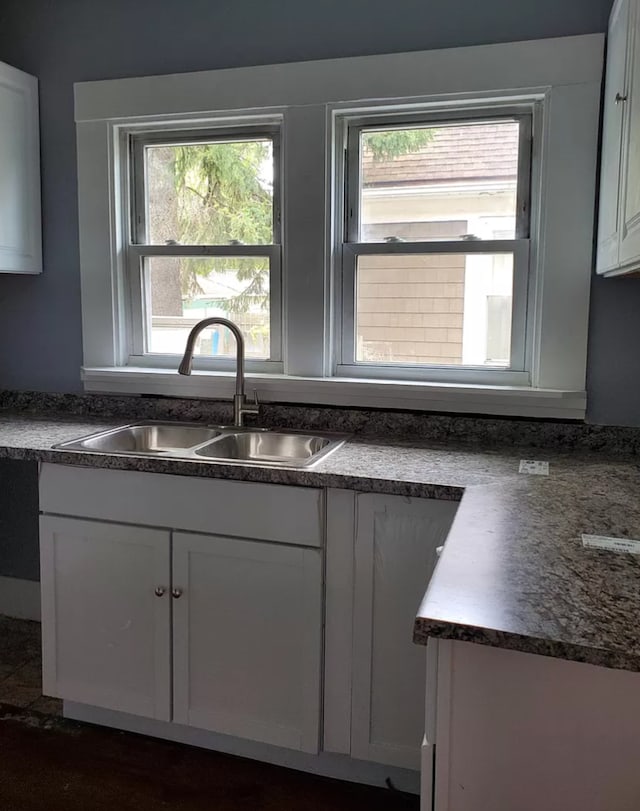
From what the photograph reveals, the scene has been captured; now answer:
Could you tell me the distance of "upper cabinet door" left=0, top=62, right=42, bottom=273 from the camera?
257 cm

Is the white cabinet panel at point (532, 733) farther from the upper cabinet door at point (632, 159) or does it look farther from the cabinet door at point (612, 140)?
the cabinet door at point (612, 140)

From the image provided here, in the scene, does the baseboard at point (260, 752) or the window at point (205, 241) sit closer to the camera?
the baseboard at point (260, 752)

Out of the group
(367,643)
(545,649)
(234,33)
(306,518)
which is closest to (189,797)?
(367,643)

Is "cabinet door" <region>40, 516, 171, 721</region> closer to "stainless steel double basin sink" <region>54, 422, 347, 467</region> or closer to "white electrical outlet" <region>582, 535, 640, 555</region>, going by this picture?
"stainless steel double basin sink" <region>54, 422, 347, 467</region>

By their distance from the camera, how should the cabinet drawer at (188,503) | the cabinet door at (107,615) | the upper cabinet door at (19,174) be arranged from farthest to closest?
1. the upper cabinet door at (19,174)
2. the cabinet door at (107,615)
3. the cabinet drawer at (188,503)

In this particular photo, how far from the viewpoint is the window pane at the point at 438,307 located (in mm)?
2363

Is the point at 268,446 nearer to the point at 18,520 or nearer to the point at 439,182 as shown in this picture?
the point at 439,182

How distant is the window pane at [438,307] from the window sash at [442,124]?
13 cm

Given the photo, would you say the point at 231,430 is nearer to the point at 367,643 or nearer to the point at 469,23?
the point at 367,643

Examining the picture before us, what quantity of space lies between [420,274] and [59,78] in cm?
156

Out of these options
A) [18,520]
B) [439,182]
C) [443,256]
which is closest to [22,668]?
[18,520]

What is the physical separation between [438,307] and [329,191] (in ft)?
A: 1.76

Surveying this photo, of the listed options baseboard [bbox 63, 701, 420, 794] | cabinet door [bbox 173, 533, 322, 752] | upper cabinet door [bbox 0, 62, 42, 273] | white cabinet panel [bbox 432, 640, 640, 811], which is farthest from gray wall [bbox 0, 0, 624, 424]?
white cabinet panel [bbox 432, 640, 640, 811]

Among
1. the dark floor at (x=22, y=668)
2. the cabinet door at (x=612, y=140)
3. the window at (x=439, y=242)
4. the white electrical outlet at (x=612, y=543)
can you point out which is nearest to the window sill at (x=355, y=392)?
the window at (x=439, y=242)
